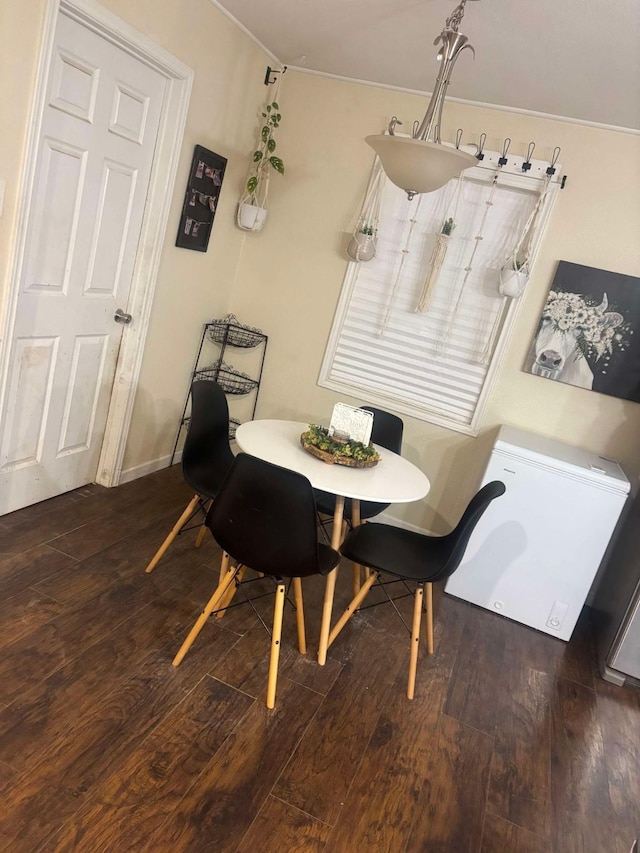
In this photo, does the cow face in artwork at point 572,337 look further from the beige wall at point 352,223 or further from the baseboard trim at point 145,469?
the baseboard trim at point 145,469

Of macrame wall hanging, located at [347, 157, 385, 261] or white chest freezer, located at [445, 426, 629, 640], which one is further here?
macrame wall hanging, located at [347, 157, 385, 261]

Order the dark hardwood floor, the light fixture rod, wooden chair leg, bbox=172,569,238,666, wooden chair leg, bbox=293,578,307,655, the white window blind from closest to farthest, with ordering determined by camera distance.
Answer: the dark hardwood floor
the light fixture rod
wooden chair leg, bbox=172,569,238,666
wooden chair leg, bbox=293,578,307,655
the white window blind

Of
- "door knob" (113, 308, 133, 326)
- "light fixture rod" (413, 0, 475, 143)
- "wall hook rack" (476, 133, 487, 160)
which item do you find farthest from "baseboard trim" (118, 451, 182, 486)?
"wall hook rack" (476, 133, 487, 160)

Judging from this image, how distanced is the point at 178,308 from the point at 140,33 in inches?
53.2

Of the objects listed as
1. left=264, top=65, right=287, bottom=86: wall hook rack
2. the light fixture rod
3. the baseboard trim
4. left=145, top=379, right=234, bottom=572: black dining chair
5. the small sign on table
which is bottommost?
the baseboard trim

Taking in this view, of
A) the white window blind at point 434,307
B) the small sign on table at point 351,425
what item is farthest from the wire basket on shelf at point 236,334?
the small sign on table at point 351,425

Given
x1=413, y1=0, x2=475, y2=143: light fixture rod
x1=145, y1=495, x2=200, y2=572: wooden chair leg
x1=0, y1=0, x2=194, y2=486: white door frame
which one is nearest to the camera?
x1=413, y1=0, x2=475, y2=143: light fixture rod

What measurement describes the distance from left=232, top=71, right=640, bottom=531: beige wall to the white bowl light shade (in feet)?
5.23

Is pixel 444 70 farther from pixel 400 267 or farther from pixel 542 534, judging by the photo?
pixel 542 534

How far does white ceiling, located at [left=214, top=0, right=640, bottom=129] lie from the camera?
2.41 metres

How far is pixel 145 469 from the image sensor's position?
3838 millimetres

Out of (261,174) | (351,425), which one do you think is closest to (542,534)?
(351,425)

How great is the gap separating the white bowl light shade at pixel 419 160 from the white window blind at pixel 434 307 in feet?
5.12

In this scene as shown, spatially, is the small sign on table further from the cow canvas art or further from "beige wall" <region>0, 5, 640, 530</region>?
the cow canvas art
